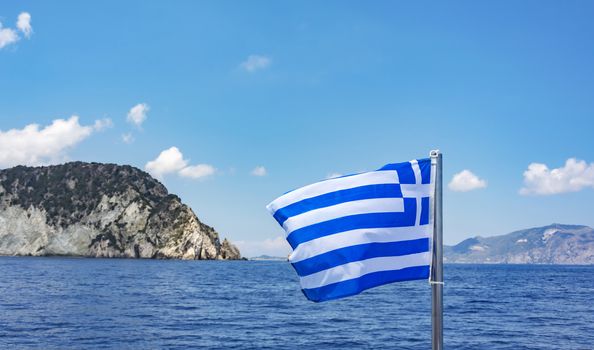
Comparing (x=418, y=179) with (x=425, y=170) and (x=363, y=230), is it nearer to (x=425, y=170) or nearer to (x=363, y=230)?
(x=425, y=170)

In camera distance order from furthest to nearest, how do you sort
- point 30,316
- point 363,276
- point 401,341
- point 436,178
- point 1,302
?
point 1,302 < point 30,316 < point 401,341 < point 363,276 < point 436,178

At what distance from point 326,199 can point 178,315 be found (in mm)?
40518

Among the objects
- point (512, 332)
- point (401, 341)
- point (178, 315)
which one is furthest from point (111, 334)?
point (512, 332)

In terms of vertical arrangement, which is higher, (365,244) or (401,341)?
(365,244)

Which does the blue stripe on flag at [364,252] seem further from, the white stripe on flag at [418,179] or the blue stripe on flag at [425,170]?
the blue stripe on flag at [425,170]

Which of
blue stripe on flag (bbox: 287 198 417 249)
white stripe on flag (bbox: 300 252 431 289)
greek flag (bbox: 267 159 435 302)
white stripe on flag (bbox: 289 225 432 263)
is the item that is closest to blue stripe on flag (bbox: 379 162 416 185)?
greek flag (bbox: 267 159 435 302)

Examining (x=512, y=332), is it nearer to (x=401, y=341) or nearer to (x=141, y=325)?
(x=401, y=341)

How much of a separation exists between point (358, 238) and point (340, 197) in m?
0.62

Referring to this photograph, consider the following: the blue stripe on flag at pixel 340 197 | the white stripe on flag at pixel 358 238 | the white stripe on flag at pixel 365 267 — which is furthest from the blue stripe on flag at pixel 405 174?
the white stripe on flag at pixel 365 267

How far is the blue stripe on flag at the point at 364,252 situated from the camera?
303 inches

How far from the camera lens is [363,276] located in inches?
306

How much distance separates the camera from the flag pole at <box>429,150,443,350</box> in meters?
6.90

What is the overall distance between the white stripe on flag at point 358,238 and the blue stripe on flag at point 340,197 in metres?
0.44

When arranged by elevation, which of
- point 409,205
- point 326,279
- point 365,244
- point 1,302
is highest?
point 409,205
